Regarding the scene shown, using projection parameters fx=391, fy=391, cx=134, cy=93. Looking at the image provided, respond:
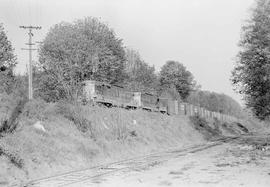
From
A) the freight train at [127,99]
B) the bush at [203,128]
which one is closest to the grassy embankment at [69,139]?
the freight train at [127,99]

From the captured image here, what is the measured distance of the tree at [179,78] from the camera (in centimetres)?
9669

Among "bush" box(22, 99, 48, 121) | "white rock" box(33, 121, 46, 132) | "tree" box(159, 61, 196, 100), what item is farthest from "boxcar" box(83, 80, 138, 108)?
"tree" box(159, 61, 196, 100)

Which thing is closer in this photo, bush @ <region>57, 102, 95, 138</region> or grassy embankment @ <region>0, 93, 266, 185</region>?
grassy embankment @ <region>0, 93, 266, 185</region>

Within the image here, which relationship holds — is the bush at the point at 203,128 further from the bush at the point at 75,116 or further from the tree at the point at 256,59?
the bush at the point at 75,116

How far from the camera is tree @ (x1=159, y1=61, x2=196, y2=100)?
317ft

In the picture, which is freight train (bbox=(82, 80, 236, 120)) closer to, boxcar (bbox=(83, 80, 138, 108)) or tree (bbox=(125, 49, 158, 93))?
boxcar (bbox=(83, 80, 138, 108))

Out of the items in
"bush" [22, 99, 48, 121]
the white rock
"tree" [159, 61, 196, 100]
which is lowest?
the white rock

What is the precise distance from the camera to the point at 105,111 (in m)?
31.6

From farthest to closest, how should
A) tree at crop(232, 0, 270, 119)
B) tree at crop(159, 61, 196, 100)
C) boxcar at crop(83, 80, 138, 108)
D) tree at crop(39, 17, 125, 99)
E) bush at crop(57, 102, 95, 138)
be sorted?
tree at crop(159, 61, 196, 100) → tree at crop(39, 17, 125, 99) → boxcar at crop(83, 80, 138, 108) → tree at crop(232, 0, 270, 119) → bush at crop(57, 102, 95, 138)

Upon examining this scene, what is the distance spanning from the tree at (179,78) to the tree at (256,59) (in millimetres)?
61896

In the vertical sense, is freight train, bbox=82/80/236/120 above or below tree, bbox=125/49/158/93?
below

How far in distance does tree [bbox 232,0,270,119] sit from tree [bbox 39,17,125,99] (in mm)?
22754

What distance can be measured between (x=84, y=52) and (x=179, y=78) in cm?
4560

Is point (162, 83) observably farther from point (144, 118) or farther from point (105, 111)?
point (105, 111)
